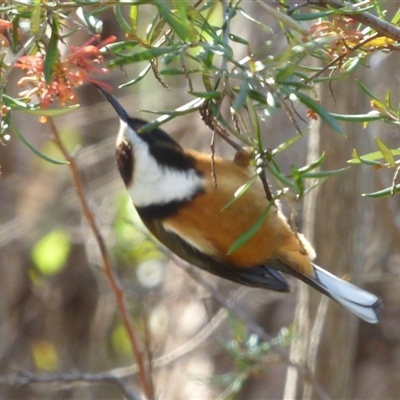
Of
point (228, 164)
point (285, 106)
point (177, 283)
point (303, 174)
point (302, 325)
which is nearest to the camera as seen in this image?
point (285, 106)

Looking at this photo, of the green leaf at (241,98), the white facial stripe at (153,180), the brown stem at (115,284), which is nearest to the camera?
the green leaf at (241,98)

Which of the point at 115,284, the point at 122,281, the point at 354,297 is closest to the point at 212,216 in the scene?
the point at 115,284

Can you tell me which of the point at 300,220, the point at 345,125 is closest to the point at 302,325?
the point at 345,125

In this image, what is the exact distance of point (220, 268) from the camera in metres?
2.10

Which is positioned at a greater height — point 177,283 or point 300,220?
point 300,220

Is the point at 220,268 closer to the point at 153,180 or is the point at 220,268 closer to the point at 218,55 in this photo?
the point at 153,180

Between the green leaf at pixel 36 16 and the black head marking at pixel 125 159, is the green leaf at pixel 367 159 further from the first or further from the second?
the black head marking at pixel 125 159

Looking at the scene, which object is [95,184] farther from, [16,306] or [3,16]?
[3,16]

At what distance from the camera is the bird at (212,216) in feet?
6.10

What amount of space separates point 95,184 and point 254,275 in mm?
2133

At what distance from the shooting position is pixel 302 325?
2.41 metres

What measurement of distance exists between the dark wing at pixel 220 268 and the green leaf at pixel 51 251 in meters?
2.10

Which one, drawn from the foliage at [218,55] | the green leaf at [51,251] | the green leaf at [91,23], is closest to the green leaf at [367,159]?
the foliage at [218,55]

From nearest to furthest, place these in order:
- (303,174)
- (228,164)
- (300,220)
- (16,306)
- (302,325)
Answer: (303,174), (228,164), (302,325), (300,220), (16,306)
